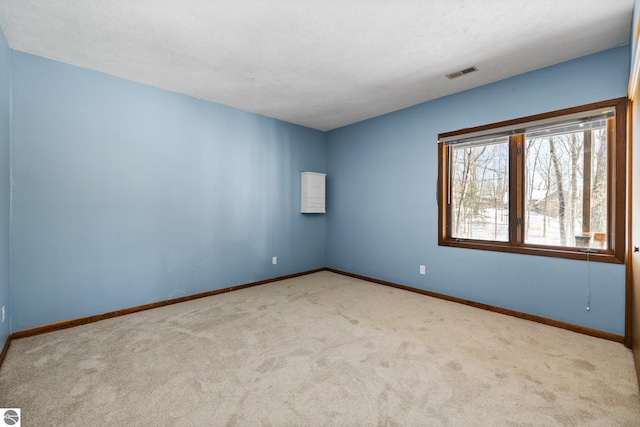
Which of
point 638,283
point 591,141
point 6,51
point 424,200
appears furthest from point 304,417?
point 6,51

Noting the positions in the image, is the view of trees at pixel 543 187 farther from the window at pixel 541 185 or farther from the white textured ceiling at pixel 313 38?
the white textured ceiling at pixel 313 38

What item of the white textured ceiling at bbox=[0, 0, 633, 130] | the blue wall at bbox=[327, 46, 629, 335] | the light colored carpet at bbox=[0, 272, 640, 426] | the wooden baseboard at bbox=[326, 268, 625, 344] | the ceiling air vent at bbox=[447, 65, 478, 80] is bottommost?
the light colored carpet at bbox=[0, 272, 640, 426]

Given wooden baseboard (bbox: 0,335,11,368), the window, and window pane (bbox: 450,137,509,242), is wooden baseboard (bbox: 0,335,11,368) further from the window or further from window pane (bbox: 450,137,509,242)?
window pane (bbox: 450,137,509,242)

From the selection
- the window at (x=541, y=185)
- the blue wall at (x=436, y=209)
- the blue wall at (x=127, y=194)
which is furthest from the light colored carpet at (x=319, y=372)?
the window at (x=541, y=185)

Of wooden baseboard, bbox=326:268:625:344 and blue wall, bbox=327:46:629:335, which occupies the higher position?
blue wall, bbox=327:46:629:335

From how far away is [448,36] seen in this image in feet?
7.95

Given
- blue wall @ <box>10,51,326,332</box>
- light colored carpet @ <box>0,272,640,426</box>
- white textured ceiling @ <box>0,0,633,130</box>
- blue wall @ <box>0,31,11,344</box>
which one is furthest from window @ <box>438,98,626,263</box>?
blue wall @ <box>0,31,11,344</box>

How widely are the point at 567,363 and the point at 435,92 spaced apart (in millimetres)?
2989

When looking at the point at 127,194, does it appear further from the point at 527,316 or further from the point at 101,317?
the point at 527,316

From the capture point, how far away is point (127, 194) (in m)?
3.23

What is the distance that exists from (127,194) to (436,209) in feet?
12.1

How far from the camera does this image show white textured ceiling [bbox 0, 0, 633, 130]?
82.3 inches

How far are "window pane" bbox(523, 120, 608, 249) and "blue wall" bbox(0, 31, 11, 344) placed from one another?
15.9 feet

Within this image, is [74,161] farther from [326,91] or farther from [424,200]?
[424,200]
